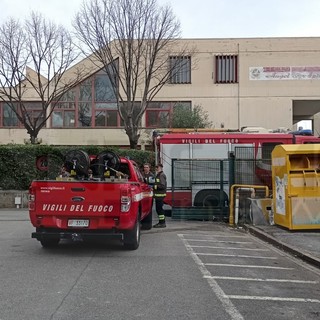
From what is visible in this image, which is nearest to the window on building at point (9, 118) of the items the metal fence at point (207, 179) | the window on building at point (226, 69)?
the window on building at point (226, 69)

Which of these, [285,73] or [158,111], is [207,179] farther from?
[285,73]

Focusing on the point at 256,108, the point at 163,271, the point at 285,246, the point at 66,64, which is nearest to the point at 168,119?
the point at 256,108

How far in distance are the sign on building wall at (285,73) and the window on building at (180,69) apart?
457 centimetres

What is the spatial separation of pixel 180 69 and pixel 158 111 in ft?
15.2

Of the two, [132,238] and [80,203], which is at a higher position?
[80,203]

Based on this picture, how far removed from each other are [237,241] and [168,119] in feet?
68.6

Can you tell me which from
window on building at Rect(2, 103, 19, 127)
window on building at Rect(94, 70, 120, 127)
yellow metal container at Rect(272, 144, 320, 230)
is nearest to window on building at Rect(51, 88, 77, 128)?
window on building at Rect(94, 70, 120, 127)

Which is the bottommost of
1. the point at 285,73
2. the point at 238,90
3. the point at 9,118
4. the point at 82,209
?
the point at 82,209

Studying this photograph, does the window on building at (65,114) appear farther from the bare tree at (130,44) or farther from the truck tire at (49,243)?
the truck tire at (49,243)

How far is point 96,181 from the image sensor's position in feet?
28.4

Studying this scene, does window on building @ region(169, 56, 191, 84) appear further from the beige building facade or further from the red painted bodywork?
the red painted bodywork

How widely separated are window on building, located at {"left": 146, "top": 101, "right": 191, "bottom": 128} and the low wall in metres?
14.2

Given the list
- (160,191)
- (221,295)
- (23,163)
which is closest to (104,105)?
(23,163)

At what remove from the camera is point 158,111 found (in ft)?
106
